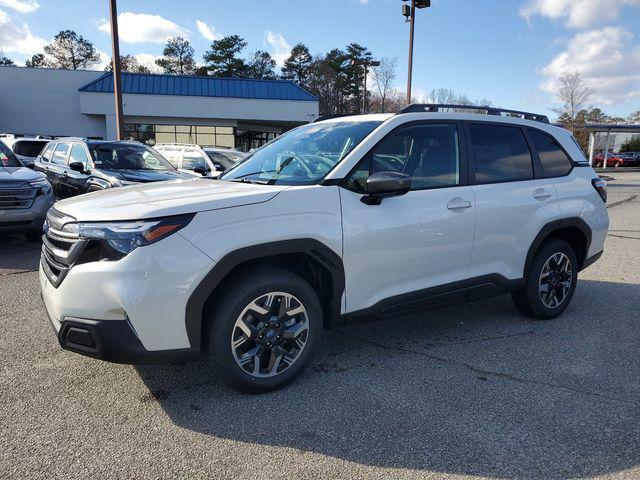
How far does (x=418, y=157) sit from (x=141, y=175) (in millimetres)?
6784

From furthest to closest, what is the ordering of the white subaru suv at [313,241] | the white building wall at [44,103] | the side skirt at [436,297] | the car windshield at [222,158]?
1. the white building wall at [44,103]
2. the car windshield at [222,158]
3. the side skirt at [436,297]
4. the white subaru suv at [313,241]

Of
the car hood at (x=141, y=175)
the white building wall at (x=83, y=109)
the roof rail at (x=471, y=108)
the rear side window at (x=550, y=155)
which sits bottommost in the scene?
the car hood at (x=141, y=175)

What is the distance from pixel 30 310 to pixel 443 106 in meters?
4.35

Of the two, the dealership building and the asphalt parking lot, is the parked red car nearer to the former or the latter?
the dealership building

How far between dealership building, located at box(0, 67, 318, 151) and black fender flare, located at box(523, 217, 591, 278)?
33.8 meters

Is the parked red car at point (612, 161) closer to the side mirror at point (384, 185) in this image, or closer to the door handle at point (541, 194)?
the door handle at point (541, 194)

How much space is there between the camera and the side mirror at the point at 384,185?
3330mm

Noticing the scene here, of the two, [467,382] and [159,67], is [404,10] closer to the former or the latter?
[467,382]

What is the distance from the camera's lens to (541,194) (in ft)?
15.0

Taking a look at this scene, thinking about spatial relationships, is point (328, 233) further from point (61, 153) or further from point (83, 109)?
point (83, 109)

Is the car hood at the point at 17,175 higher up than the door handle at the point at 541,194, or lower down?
lower down

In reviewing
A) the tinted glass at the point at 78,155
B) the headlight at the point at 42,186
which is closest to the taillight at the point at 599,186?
the headlight at the point at 42,186

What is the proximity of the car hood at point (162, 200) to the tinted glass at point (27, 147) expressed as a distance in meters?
13.8

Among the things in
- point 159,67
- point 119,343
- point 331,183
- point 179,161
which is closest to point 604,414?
point 331,183
